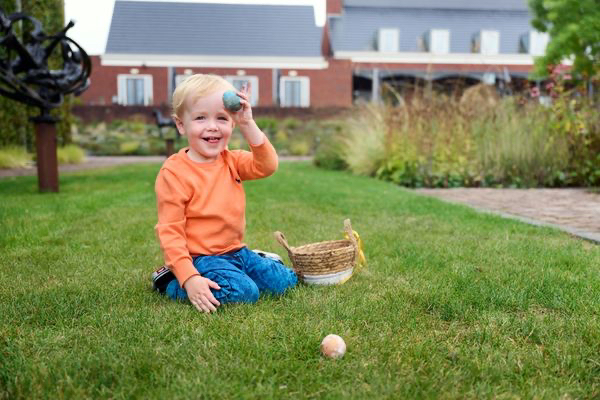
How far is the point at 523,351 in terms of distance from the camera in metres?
2.10

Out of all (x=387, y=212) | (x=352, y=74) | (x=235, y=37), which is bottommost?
(x=387, y=212)

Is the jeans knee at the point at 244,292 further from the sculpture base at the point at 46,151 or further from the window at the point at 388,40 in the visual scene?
the window at the point at 388,40

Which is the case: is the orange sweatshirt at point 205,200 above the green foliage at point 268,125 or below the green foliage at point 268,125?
→ below

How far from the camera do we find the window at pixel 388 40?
97.5 ft

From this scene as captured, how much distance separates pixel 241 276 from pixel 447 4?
1222 inches

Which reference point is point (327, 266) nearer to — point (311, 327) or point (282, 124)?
point (311, 327)

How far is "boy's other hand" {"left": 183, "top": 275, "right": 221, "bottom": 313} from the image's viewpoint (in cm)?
257

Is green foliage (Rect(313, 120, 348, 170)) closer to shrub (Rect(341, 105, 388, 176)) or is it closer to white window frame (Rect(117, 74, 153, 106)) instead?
shrub (Rect(341, 105, 388, 176))

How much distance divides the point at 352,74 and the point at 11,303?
28.2 metres

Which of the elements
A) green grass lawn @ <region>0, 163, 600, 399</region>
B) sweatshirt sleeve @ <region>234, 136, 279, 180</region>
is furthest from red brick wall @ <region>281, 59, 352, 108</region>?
sweatshirt sleeve @ <region>234, 136, 279, 180</region>

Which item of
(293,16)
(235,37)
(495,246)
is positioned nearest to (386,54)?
(293,16)

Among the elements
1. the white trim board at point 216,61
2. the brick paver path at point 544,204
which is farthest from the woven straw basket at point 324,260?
the white trim board at point 216,61

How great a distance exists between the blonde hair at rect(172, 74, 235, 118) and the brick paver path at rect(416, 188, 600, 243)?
292 cm

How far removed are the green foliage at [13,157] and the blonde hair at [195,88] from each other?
9.83 metres
